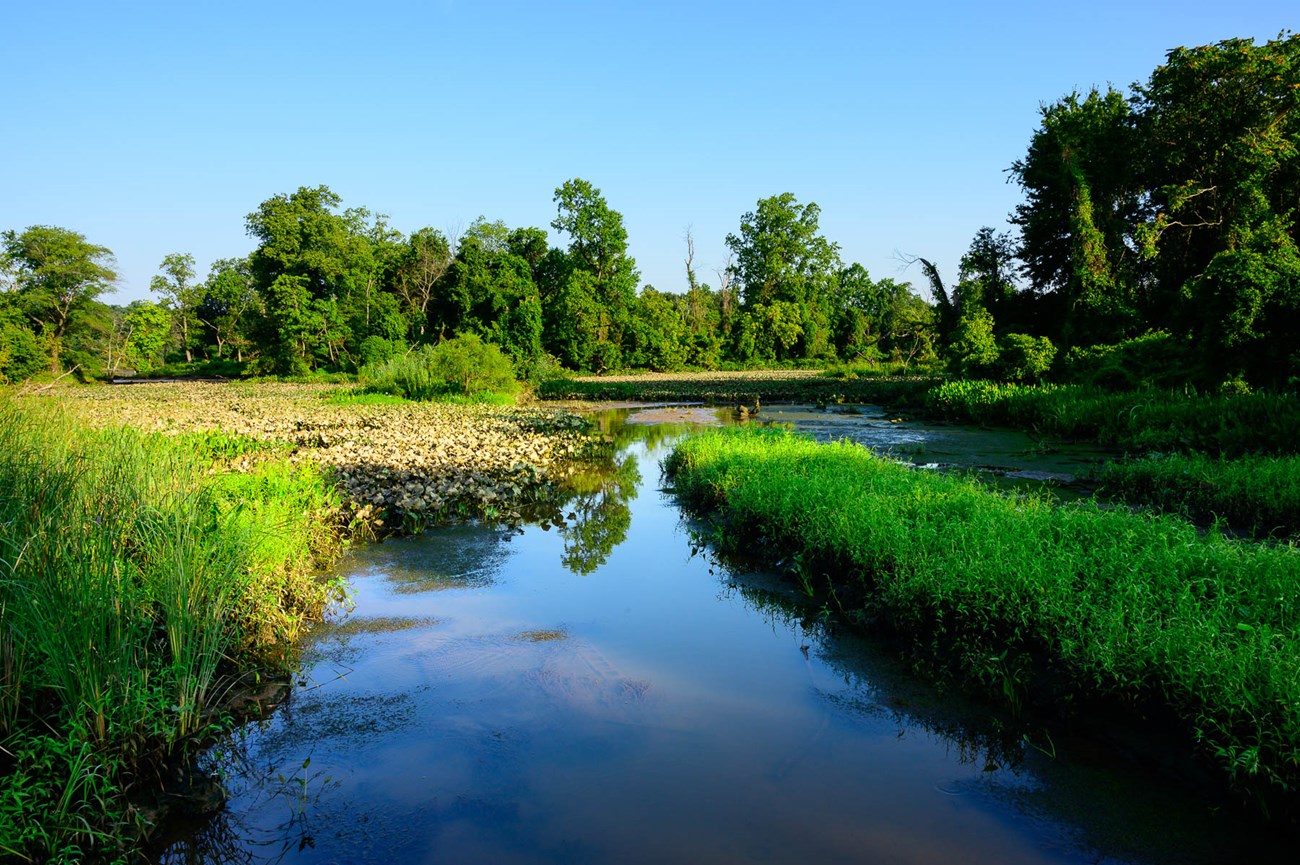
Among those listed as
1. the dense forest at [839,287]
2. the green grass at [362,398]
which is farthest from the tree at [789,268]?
the green grass at [362,398]

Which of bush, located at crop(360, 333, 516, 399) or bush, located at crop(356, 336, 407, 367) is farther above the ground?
bush, located at crop(356, 336, 407, 367)

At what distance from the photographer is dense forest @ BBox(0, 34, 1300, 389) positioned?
1789cm

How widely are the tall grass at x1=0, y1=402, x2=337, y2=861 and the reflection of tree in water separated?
331cm

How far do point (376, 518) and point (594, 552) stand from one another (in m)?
2.58

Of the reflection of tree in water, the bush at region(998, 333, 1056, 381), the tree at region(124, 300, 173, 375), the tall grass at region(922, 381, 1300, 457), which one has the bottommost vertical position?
the reflection of tree in water

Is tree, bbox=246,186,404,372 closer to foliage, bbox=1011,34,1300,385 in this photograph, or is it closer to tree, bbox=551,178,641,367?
tree, bbox=551,178,641,367

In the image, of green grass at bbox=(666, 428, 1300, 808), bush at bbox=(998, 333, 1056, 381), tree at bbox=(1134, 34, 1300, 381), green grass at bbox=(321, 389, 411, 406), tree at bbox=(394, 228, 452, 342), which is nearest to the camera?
green grass at bbox=(666, 428, 1300, 808)

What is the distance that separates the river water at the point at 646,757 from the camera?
332 centimetres

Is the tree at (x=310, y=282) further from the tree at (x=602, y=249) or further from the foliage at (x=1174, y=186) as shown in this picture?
the foliage at (x=1174, y=186)

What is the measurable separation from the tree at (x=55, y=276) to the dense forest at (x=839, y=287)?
0.35 ft

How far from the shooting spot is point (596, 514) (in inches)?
399

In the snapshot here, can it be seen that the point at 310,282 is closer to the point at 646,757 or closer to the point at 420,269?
the point at 420,269

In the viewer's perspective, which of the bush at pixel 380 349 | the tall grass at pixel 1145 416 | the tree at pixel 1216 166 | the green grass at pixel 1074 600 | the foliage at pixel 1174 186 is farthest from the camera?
the bush at pixel 380 349

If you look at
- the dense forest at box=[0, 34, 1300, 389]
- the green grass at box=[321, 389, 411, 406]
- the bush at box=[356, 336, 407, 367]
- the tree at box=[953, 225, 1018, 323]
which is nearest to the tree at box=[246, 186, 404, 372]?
the dense forest at box=[0, 34, 1300, 389]
